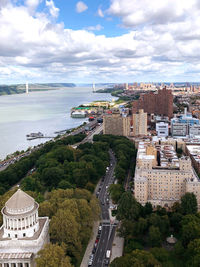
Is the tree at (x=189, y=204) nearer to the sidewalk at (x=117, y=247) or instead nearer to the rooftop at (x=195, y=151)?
the sidewalk at (x=117, y=247)

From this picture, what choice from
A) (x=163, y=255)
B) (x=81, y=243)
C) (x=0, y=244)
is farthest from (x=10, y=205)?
(x=163, y=255)

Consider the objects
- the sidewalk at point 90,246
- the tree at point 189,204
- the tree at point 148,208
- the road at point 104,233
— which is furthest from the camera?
the tree at point 148,208

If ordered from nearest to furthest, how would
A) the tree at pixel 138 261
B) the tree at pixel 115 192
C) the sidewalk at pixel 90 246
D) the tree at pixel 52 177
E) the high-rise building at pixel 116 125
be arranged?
the tree at pixel 138 261 → the sidewalk at pixel 90 246 → the tree at pixel 115 192 → the tree at pixel 52 177 → the high-rise building at pixel 116 125

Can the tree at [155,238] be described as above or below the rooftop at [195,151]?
below

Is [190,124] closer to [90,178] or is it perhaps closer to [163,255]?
[90,178]

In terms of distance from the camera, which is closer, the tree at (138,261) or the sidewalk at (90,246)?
the tree at (138,261)

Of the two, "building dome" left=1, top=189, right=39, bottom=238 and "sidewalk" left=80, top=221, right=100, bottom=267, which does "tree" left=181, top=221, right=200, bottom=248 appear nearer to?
"sidewalk" left=80, top=221, right=100, bottom=267

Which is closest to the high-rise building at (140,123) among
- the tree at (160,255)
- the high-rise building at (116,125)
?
the high-rise building at (116,125)

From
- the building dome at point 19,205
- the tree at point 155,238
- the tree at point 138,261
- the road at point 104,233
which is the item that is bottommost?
the road at point 104,233
